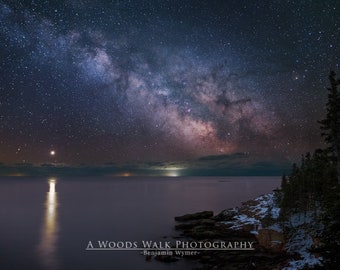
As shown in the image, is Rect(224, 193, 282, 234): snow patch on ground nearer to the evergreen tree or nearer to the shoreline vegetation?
the shoreline vegetation

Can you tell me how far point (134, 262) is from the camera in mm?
37188

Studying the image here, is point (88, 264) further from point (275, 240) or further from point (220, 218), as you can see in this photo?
point (220, 218)

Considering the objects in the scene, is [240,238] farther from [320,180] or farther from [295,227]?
[320,180]

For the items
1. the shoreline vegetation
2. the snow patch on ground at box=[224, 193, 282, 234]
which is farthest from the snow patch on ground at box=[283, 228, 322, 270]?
the snow patch on ground at box=[224, 193, 282, 234]

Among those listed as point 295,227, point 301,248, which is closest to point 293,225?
point 295,227

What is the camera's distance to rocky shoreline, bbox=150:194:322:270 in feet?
104

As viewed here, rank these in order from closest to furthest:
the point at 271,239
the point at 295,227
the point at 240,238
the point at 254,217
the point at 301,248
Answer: the point at 301,248 < the point at 271,239 < the point at 295,227 < the point at 240,238 < the point at 254,217

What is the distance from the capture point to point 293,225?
143 ft

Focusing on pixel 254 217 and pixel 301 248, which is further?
pixel 254 217

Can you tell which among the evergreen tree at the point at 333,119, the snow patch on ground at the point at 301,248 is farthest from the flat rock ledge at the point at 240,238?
the evergreen tree at the point at 333,119

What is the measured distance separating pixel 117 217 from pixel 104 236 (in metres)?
25.3

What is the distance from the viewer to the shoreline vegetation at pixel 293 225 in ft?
97.8

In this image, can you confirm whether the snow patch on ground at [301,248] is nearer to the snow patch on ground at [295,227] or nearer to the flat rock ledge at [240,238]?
the snow patch on ground at [295,227]

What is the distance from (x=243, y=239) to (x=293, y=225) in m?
7.70
